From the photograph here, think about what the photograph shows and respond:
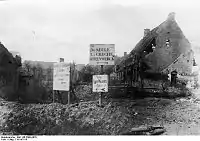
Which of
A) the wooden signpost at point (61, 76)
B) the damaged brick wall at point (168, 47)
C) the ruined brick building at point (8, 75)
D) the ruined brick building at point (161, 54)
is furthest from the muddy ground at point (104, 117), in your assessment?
the damaged brick wall at point (168, 47)

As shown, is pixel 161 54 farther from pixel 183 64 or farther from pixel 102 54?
pixel 102 54

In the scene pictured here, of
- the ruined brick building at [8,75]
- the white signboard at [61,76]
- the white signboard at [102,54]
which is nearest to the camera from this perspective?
the white signboard at [102,54]

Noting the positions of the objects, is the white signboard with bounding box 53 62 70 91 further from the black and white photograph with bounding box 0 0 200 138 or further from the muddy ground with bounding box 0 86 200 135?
the muddy ground with bounding box 0 86 200 135

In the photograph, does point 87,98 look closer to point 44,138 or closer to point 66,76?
point 66,76

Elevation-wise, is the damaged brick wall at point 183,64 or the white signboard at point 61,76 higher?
the damaged brick wall at point 183,64

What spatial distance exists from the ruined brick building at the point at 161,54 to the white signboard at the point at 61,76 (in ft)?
2.90

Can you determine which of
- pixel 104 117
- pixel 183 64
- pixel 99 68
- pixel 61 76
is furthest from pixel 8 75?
pixel 183 64

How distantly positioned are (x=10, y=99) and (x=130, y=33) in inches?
94.3

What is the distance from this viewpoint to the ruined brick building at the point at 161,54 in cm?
491

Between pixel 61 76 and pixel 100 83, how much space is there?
69 centimetres

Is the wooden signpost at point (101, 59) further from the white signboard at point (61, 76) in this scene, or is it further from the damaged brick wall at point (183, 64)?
the damaged brick wall at point (183, 64)

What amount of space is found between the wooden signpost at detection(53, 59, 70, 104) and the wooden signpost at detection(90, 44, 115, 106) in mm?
480

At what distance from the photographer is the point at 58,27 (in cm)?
522

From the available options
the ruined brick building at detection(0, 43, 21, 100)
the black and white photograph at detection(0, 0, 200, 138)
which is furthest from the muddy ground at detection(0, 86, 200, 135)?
the ruined brick building at detection(0, 43, 21, 100)
